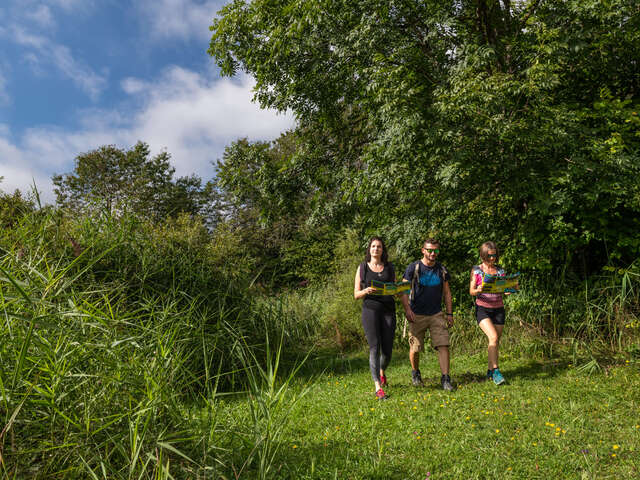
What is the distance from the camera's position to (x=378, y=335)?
5.15 metres

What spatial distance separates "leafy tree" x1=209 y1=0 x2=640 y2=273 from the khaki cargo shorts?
211 cm

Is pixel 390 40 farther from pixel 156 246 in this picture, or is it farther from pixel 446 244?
pixel 156 246

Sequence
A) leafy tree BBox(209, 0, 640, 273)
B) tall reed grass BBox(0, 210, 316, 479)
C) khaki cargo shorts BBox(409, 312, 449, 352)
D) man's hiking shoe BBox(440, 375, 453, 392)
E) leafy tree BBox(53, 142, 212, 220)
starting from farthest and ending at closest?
leafy tree BBox(53, 142, 212, 220) → leafy tree BBox(209, 0, 640, 273) → khaki cargo shorts BBox(409, 312, 449, 352) → man's hiking shoe BBox(440, 375, 453, 392) → tall reed grass BBox(0, 210, 316, 479)

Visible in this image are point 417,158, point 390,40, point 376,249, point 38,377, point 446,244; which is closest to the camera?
point 38,377

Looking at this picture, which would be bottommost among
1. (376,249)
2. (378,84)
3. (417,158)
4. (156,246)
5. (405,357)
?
(405,357)

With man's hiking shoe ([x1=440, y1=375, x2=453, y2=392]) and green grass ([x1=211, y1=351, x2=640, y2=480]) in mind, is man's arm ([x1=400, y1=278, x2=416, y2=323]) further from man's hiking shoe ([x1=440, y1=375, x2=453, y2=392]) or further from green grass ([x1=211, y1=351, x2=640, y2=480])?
green grass ([x1=211, y1=351, x2=640, y2=480])

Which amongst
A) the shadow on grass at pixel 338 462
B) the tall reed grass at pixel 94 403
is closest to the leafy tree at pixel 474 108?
the shadow on grass at pixel 338 462

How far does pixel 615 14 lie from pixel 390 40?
363cm

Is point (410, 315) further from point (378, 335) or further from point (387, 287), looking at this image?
point (387, 287)

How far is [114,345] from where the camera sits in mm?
2496

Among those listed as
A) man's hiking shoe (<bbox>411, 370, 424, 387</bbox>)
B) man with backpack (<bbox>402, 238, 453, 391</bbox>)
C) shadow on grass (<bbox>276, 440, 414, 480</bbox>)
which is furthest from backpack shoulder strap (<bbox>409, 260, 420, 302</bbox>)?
shadow on grass (<bbox>276, 440, 414, 480</bbox>)

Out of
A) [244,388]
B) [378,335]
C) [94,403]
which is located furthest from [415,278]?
[94,403]

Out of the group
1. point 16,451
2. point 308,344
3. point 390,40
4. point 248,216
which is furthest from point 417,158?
point 248,216

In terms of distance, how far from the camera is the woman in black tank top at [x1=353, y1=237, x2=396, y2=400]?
5.13 m
